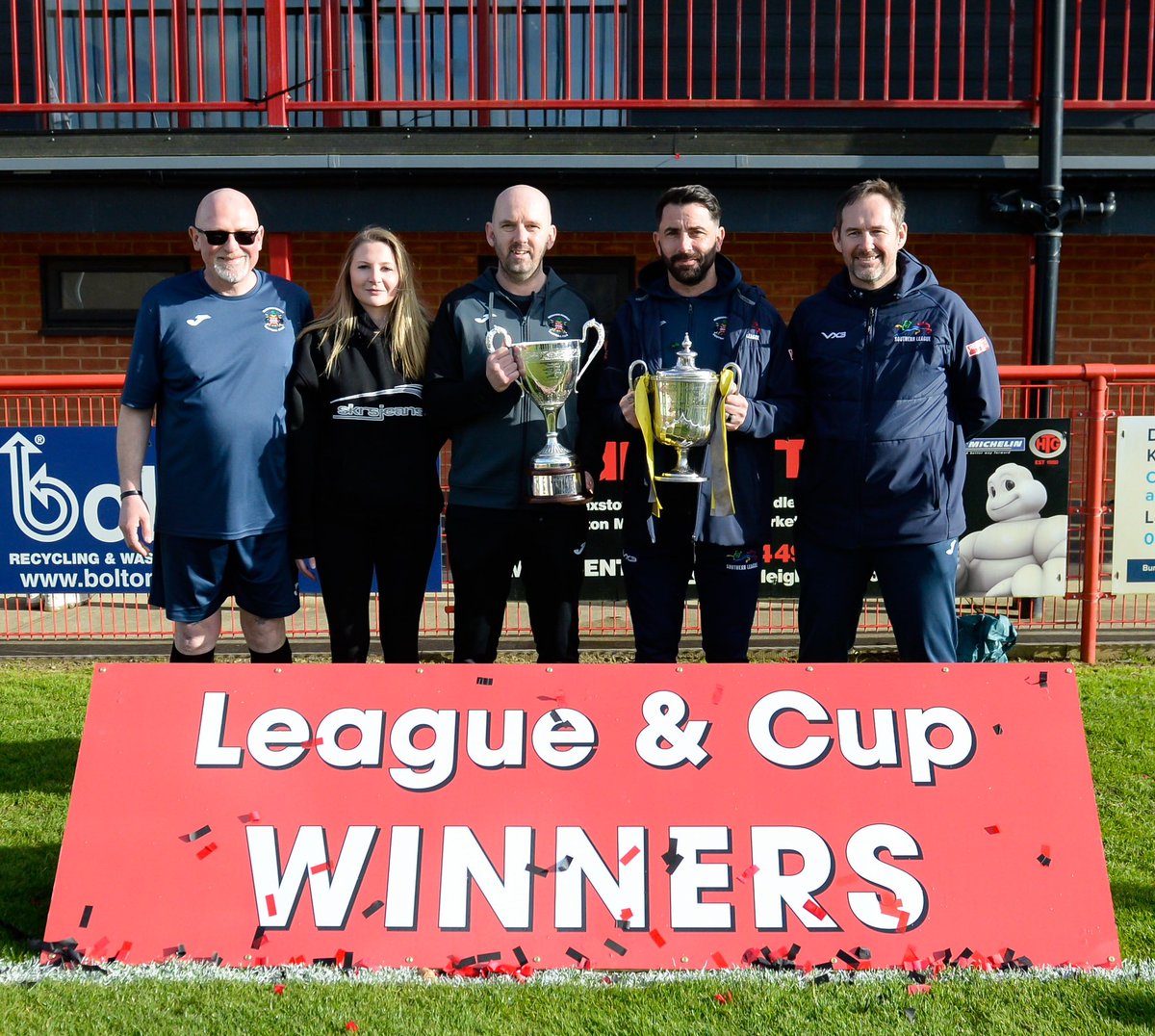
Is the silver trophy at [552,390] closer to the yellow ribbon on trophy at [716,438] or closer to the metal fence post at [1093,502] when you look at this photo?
the yellow ribbon on trophy at [716,438]

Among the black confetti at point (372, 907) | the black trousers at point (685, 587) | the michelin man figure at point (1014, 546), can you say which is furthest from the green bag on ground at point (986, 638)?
the black confetti at point (372, 907)

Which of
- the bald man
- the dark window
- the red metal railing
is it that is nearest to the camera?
the bald man

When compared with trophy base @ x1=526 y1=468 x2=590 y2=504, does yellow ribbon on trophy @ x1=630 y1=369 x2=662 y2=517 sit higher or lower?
higher

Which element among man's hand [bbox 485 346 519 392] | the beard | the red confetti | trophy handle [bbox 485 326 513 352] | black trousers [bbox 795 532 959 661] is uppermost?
the beard

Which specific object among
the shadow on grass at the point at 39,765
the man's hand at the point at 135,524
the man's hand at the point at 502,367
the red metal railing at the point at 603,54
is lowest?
the shadow on grass at the point at 39,765

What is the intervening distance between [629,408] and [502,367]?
0.39 meters

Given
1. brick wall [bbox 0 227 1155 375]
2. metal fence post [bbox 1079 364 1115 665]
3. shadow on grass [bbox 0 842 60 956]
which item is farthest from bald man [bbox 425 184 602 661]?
brick wall [bbox 0 227 1155 375]

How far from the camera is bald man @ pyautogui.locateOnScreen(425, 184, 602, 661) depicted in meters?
3.55

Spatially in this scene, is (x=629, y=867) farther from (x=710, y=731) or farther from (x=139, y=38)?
(x=139, y=38)

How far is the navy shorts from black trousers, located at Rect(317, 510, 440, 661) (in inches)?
5.2

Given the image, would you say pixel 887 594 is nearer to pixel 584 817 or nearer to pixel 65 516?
pixel 584 817

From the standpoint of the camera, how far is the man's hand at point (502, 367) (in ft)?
11.1

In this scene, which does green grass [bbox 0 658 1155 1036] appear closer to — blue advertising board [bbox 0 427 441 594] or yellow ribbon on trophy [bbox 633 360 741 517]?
yellow ribbon on trophy [bbox 633 360 741 517]

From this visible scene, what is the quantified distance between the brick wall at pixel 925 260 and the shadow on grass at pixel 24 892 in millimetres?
6197
